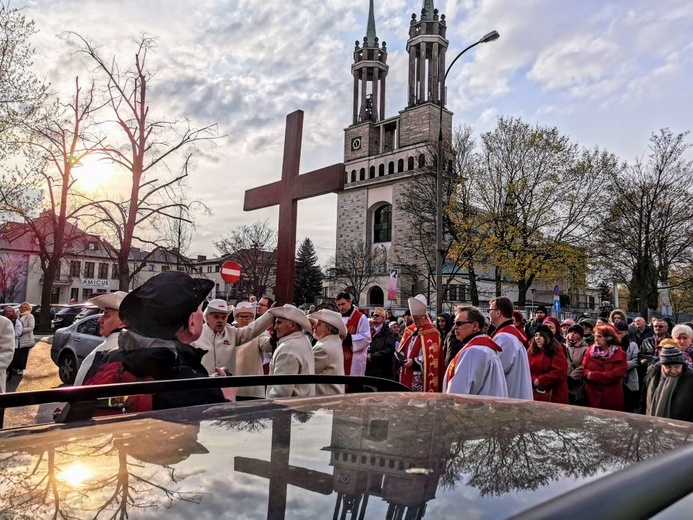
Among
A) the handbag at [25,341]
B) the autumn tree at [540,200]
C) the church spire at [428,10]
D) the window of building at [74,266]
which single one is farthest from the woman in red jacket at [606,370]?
the church spire at [428,10]

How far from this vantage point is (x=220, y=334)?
5.56m

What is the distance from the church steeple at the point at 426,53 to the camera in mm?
57688

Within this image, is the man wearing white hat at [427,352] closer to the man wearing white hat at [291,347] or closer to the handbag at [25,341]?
the man wearing white hat at [291,347]

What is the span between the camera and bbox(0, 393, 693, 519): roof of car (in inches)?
39.9

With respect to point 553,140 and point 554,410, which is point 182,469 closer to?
point 554,410

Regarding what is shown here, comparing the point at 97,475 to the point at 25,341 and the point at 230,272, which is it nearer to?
the point at 230,272

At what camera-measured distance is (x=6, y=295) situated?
57938mm

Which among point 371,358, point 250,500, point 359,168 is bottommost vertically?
point 371,358

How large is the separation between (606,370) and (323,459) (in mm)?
6411

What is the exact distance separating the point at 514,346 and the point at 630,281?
26.1 meters

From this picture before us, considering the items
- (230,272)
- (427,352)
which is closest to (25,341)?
(230,272)


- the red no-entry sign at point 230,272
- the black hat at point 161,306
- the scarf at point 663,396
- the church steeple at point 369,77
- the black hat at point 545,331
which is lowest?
the scarf at point 663,396

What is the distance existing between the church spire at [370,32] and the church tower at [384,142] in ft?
0.92

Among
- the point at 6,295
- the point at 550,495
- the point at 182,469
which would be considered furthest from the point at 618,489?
the point at 6,295
